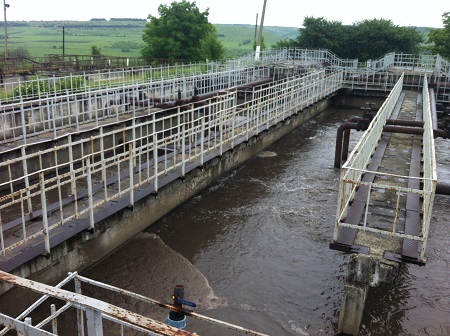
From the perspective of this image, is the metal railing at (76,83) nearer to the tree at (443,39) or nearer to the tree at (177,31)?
the tree at (177,31)

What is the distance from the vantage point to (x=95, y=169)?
32.6 ft

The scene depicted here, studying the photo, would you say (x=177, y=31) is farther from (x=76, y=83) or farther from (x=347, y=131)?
(x=347, y=131)

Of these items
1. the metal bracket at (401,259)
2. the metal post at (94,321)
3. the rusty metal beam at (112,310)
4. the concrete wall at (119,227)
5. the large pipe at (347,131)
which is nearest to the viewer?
the rusty metal beam at (112,310)

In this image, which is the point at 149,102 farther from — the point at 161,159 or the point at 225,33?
the point at 225,33

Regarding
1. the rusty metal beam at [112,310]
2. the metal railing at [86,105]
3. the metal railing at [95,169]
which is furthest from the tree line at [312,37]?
the rusty metal beam at [112,310]

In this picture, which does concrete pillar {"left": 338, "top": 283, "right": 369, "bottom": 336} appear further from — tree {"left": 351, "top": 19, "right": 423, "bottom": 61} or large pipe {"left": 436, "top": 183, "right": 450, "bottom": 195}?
tree {"left": 351, "top": 19, "right": 423, "bottom": 61}

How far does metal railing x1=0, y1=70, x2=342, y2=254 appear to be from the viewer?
627cm

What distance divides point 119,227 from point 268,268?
2.56 metres

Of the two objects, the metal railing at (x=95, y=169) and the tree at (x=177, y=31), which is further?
the tree at (x=177, y=31)

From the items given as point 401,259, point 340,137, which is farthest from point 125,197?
point 340,137

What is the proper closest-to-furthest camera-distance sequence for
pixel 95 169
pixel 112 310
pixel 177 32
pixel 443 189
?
1. pixel 112 310
2. pixel 443 189
3. pixel 95 169
4. pixel 177 32

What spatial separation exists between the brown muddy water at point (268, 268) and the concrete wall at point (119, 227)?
0.70 feet

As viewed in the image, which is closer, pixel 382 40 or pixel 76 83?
pixel 76 83

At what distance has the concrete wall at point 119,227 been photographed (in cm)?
595
